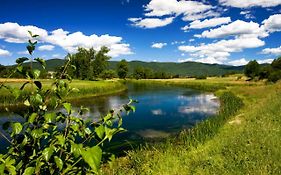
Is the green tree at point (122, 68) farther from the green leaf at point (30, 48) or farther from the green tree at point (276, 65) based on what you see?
the green leaf at point (30, 48)

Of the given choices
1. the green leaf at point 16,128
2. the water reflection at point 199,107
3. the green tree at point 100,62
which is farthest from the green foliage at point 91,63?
the green leaf at point 16,128

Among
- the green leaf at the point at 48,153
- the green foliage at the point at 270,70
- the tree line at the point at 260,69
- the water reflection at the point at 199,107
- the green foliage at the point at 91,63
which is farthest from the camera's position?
the green foliage at the point at 91,63

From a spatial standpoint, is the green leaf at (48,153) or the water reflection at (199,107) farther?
the water reflection at (199,107)

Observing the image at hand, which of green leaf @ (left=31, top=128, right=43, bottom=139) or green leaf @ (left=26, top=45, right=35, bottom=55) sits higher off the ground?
green leaf @ (left=26, top=45, right=35, bottom=55)

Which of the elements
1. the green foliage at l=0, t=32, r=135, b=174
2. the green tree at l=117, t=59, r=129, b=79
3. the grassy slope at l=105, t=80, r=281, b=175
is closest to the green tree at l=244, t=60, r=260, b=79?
the green tree at l=117, t=59, r=129, b=79

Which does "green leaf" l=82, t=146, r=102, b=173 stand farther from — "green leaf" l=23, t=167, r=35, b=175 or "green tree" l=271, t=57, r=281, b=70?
"green tree" l=271, t=57, r=281, b=70

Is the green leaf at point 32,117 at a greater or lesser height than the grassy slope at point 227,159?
greater

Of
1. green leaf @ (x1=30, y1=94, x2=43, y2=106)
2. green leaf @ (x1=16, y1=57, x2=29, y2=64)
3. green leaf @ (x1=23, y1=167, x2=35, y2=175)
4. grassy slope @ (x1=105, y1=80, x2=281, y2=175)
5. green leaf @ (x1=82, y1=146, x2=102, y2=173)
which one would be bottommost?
grassy slope @ (x1=105, y1=80, x2=281, y2=175)

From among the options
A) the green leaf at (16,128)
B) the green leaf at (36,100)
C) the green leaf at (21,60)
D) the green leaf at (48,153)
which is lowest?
the green leaf at (48,153)

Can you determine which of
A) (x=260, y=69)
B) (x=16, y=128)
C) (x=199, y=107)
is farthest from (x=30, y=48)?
(x=260, y=69)

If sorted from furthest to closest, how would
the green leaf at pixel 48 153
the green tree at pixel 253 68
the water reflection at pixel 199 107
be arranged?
1. the green tree at pixel 253 68
2. the water reflection at pixel 199 107
3. the green leaf at pixel 48 153

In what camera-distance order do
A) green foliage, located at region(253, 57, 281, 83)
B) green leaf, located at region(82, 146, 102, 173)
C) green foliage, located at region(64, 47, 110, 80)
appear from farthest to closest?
green foliage, located at region(64, 47, 110, 80)
green foliage, located at region(253, 57, 281, 83)
green leaf, located at region(82, 146, 102, 173)

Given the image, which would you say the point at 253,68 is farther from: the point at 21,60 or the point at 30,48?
the point at 21,60

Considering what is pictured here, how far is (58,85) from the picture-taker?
4.16 metres
